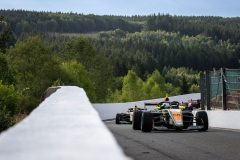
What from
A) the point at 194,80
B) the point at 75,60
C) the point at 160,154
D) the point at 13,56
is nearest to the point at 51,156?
the point at 160,154

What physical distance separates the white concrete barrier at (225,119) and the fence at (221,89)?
0.40 metres

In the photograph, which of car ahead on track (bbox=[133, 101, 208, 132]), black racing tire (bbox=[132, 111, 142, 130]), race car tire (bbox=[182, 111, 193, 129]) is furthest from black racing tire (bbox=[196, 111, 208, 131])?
black racing tire (bbox=[132, 111, 142, 130])

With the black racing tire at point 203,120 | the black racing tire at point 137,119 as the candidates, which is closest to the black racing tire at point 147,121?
the black racing tire at point 137,119

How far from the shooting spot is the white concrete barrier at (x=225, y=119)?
21.1 m

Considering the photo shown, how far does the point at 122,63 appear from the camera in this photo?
585 ft

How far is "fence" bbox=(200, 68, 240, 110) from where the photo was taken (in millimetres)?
22188

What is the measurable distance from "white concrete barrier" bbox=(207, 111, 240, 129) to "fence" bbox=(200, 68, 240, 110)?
399mm

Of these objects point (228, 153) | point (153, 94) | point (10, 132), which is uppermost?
point (10, 132)

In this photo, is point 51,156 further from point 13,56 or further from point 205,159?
point 13,56

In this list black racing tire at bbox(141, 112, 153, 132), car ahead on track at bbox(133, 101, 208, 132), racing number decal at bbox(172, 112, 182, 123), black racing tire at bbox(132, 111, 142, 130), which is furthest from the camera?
black racing tire at bbox(132, 111, 142, 130)

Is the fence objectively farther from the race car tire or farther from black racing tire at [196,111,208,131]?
the race car tire

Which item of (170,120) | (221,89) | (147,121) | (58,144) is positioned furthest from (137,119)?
(58,144)

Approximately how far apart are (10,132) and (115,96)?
13029cm

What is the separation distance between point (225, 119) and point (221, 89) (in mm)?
1762
